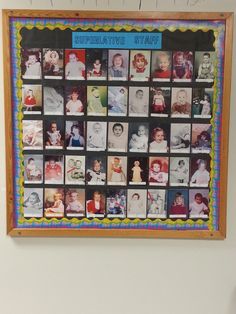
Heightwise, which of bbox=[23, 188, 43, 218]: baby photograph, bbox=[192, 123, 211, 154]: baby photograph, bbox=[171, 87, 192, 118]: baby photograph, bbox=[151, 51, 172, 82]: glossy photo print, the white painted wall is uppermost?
bbox=[151, 51, 172, 82]: glossy photo print

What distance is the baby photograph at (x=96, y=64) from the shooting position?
144cm

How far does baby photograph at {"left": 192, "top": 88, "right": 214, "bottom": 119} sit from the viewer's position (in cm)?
146

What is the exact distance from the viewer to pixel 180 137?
148 centimetres

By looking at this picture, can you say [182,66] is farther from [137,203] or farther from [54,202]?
[54,202]

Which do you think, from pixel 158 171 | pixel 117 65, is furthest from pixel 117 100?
pixel 158 171

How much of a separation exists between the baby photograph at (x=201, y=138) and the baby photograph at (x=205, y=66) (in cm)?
19

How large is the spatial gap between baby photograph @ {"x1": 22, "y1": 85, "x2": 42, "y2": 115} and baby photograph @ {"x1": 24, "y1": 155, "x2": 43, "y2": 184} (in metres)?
0.19

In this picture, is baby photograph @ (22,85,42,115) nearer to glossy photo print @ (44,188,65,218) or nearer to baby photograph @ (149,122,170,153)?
glossy photo print @ (44,188,65,218)

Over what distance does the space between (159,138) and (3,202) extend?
28.9 inches

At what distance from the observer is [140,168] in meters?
1.49

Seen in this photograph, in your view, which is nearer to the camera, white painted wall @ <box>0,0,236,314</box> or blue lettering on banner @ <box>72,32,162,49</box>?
blue lettering on banner @ <box>72,32,162,49</box>

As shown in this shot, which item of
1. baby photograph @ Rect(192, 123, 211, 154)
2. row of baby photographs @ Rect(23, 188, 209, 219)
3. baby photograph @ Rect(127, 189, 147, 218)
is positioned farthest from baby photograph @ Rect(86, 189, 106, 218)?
baby photograph @ Rect(192, 123, 211, 154)

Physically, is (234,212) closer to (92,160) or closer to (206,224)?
(206,224)

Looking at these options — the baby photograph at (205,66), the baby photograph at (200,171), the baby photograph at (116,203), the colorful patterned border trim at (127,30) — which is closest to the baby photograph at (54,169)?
the colorful patterned border trim at (127,30)
